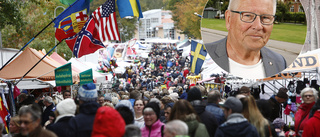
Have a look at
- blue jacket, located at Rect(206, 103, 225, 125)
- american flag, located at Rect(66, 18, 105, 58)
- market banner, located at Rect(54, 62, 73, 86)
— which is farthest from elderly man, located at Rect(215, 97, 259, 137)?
american flag, located at Rect(66, 18, 105, 58)

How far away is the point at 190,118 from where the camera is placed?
5.50 m

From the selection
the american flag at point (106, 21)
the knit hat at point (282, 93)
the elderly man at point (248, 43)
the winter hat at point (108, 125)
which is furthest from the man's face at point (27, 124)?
the american flag at point (106, 21)

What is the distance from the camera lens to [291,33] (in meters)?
7.76

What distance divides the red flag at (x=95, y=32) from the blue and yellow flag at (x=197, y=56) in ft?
8.82

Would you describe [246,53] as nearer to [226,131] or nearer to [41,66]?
[226,131]

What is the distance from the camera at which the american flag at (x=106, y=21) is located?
41.4 ft

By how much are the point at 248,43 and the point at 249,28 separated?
308 millimetres

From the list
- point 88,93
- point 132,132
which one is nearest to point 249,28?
point 88,93

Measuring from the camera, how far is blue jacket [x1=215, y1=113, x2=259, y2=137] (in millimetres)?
4925

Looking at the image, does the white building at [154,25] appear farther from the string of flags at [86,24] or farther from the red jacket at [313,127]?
the red jacket at [313,127]

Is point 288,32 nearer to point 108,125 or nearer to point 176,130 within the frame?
point 176,130

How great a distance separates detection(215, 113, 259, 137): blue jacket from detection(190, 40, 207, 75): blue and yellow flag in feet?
28.9

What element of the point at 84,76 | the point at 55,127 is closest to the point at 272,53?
the point at 55,127

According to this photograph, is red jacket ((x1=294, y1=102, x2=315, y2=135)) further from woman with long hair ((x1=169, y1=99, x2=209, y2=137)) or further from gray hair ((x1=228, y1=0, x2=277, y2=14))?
woman with long hair ((x1=169, y1=99, x2=209, y2=137))
